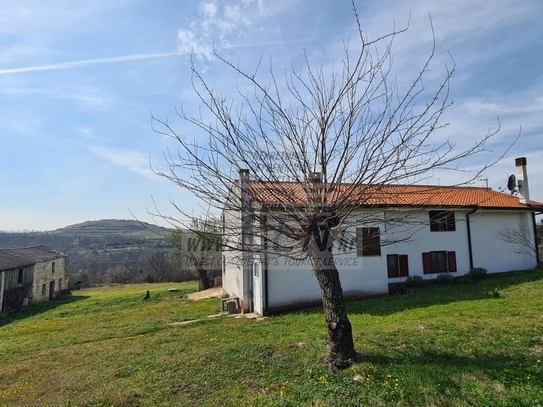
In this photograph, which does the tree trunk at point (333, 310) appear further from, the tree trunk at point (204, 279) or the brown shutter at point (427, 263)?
the tree trunk at point (204, 279)

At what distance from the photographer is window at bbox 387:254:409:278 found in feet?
49.5

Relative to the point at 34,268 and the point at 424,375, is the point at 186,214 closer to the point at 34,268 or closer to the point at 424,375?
the point at 424,375

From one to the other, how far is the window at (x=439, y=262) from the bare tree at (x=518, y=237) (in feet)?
11.4

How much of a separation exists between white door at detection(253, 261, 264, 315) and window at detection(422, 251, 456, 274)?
810 centimetres

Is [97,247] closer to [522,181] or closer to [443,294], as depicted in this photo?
[443,294]

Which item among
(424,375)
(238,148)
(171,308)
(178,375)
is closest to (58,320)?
(171,308)

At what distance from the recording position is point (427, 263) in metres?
15.6

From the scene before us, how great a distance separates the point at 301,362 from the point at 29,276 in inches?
1191

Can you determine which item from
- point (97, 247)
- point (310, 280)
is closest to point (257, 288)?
point (310, 280)

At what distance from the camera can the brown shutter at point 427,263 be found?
1555 cm

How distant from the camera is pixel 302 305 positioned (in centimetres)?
1276

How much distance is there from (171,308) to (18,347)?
271 inches

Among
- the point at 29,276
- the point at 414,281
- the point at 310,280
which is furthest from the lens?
the point at 29,276

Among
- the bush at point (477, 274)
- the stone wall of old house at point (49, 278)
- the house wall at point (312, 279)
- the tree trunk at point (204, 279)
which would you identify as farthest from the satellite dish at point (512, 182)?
the stone wall of old house at point (49, 278)
